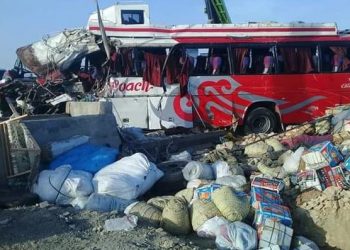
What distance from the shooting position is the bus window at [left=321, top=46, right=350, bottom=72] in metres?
13.3

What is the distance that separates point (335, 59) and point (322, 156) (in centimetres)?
664

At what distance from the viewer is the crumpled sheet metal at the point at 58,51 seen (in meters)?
12.4

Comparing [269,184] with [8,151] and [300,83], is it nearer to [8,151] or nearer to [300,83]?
[8,151]

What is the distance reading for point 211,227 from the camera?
18.3ft

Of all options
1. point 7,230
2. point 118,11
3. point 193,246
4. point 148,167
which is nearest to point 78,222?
point 7,230

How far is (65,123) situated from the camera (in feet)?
26.5

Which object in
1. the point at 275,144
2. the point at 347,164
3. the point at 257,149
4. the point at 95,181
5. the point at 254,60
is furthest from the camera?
the point at 254,60

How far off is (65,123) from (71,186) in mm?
1762

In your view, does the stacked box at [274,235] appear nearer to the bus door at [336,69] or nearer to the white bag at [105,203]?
the white bag at [105,203]

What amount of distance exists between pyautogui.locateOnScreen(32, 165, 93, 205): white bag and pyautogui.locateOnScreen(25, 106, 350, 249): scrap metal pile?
0.01 meters

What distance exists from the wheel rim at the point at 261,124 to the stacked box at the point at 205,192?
22.5ft

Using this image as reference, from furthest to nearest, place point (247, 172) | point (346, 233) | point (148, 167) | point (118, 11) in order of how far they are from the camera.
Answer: point (118, 11), point (247, 172), point (148, 167), point (346, 233)

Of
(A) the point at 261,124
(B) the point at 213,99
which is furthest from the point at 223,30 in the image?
(A) the point at 261,124

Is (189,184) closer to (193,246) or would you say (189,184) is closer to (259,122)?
(193,246)
